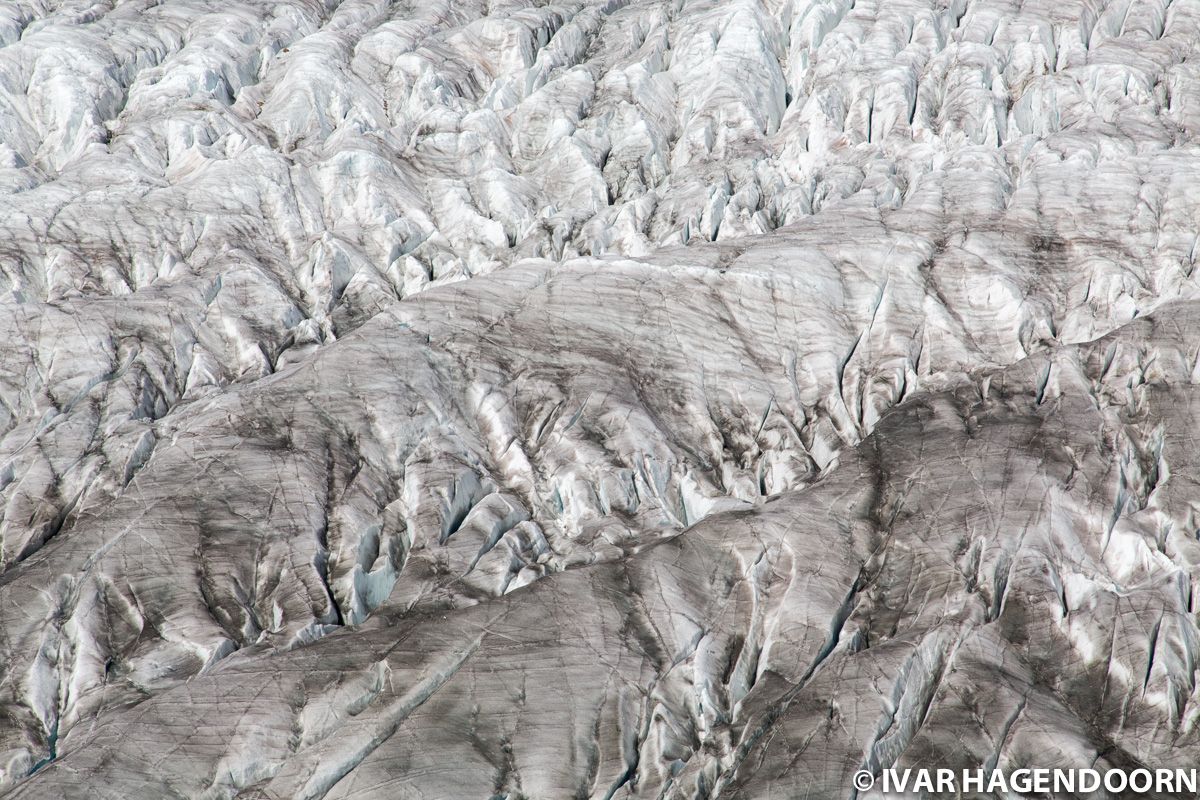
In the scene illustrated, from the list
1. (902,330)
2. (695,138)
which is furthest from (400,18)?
(902,330)

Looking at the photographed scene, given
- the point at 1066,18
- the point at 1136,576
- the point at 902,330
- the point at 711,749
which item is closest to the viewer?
the point at 711,749

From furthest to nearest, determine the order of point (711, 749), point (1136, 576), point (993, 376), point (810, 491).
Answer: point (993, 376) < point (810, 491) < point (1136, 576) < point (711, 749)

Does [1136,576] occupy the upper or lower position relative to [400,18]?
lower

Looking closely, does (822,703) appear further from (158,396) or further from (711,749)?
(158,396)

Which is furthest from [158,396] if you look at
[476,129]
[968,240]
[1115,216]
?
[1115,216]

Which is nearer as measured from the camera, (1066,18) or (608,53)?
(1066,18)

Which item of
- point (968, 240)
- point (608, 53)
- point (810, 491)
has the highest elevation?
point (608, 53)
